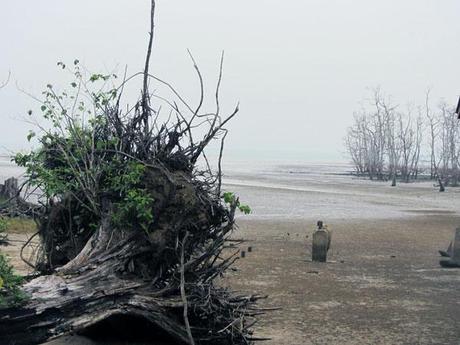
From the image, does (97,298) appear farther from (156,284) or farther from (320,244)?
(320,244)

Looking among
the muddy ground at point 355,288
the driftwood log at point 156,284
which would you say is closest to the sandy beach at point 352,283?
the muddy ground at point 355,288

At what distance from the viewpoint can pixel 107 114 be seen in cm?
809

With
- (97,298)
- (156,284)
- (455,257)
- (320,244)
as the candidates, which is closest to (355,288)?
(320,244)

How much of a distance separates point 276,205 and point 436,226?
10.1 m

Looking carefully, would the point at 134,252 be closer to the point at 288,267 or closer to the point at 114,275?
the point at 114,275

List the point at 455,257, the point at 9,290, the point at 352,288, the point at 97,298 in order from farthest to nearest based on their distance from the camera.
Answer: the point at 455,257 < the point at 352,288 < the point at 97,298 < the point at 9,290

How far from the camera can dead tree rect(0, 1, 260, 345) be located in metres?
6.38

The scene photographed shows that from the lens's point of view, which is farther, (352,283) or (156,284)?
(352,283)

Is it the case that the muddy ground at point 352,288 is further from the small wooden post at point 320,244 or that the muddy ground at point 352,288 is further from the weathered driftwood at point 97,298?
the weathered driftwood at point 97,298

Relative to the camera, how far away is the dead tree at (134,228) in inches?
251

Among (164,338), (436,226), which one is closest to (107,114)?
(164,338)

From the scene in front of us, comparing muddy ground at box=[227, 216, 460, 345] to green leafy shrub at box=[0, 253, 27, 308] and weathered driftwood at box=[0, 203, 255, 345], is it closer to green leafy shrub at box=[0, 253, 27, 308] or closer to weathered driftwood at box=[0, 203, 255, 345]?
weathered driftwood at box=[0, 203, 255, 345]

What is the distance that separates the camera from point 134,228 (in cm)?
716

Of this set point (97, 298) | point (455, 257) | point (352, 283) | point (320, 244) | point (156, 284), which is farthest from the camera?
point (455, 257)
